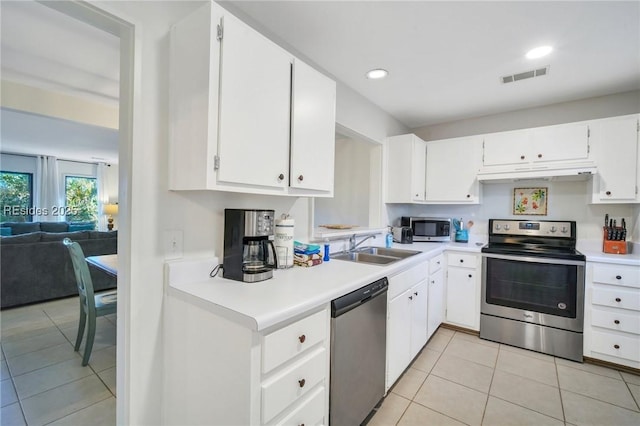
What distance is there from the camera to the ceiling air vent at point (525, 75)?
7.64 feet

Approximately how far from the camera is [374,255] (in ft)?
8.13

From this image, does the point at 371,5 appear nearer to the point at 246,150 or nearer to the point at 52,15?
the point at 246,150

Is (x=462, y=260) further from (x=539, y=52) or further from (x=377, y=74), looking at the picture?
(x=377, y=74)

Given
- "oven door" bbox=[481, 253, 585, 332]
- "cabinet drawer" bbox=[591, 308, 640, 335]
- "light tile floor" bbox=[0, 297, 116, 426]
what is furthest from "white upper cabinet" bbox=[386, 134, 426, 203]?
"light tile floor" bbox=[0, 297, 116, 426]

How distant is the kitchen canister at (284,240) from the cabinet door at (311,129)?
0.82 ft

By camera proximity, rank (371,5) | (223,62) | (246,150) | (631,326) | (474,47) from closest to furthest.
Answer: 1. (223,62)
2. (246,150)
3. (371,5)
4. (474,47)
5. (631,326)

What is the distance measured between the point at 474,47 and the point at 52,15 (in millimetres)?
2813

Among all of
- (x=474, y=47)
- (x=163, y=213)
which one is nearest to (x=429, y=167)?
(x=474, y=47)

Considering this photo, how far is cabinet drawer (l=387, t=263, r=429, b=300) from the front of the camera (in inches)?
73.9

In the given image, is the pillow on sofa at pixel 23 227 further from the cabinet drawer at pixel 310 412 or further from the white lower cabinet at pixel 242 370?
the cabinet drawer at pixel 310 412

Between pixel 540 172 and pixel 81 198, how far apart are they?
994 centimetres

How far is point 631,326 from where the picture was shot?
227 centimetres

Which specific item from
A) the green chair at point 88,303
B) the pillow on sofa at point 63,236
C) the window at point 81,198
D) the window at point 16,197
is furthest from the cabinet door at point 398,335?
the window at point 16,197

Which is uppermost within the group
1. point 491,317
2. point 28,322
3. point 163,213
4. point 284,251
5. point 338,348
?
point 163,213
